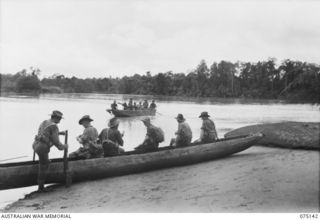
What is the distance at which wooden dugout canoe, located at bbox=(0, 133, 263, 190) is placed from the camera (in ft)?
24.7

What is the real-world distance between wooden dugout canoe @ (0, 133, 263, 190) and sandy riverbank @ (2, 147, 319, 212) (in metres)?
0.18

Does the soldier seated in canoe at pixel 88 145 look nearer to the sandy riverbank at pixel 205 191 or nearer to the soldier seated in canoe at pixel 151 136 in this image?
the sandy riverbank at pixel 205 191

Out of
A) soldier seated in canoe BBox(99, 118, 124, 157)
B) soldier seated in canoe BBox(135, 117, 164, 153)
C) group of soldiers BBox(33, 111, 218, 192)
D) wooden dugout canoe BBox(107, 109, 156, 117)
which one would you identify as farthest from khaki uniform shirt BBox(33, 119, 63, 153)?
wooden dugout canoe BBox(107, 109, 156, 117)

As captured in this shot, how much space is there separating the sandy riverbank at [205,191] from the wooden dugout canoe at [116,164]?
0.18 metres

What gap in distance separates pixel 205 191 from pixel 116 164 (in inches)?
98.5

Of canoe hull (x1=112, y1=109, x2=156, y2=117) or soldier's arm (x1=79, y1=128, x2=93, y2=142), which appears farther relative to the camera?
canoe hull (x1=112, y1=109, x2=156, y2=117)

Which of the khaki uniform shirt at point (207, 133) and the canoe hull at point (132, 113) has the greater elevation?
the khaki uniform shirt at point (207, 133)

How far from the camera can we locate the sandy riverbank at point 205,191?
5750mm

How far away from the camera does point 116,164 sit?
8.42 meters

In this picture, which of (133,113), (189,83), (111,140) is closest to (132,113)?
(133,113)

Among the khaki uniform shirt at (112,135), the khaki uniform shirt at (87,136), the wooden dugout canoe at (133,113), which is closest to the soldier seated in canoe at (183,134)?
the khaki uniform shirt at (112,135)

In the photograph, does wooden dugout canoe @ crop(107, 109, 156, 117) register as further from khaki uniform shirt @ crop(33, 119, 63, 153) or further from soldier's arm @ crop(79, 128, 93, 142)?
khaki uniform shirt @ crop(33, 119, 63, 153)

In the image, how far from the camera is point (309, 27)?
26.8 ft

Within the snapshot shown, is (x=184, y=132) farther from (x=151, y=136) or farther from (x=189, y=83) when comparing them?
(x=189, y=83)
